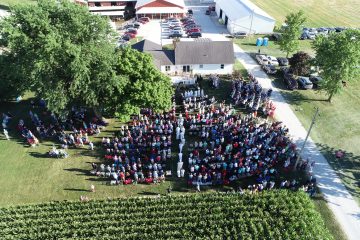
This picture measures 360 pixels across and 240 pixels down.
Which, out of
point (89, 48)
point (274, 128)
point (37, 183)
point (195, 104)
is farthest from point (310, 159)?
point (37, 183)

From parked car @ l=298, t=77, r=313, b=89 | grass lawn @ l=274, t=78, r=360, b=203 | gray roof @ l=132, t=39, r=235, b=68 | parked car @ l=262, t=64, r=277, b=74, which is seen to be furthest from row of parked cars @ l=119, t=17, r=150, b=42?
parked car @ l=298, t=77, r=313, b=89

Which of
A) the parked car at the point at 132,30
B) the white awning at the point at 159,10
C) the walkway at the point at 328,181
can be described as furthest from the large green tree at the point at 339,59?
the white awning at the point at 159,10

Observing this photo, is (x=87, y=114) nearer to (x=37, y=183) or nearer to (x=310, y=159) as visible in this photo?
(x=37, y=183)

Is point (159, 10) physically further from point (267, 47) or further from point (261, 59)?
point (261, 59)

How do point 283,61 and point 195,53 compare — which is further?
point 283,61

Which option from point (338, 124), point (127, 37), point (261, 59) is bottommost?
point (338, 124)

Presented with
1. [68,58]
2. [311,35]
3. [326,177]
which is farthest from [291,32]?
[68,58]

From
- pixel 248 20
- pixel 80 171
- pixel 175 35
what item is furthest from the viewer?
pixel 248 20

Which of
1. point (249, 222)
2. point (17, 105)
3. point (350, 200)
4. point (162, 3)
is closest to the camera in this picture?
point (249, 222)
